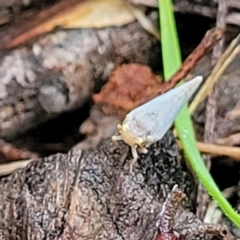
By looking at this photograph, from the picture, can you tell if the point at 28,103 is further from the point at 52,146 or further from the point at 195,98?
the point at 195,98

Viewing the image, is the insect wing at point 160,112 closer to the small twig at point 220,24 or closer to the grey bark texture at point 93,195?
the grey bark texture at point 93,195

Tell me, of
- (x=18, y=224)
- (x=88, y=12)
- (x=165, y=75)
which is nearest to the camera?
(x=18, y=224)

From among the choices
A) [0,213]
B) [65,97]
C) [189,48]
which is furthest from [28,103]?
[189,48]

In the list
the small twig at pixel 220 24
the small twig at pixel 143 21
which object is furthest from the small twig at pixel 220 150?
the small twig at pixel 143 21

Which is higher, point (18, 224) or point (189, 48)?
point (189, 48)

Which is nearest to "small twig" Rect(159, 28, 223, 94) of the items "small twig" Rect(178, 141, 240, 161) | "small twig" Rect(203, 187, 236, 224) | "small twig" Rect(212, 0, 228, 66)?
"small twig" Rect(212, 0, 228, 66)

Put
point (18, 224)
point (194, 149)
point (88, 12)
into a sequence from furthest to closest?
point (88, 12) < point (194, 149) < point (18, 224)

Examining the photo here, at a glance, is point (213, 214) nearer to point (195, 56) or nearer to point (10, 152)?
point (195, 56)

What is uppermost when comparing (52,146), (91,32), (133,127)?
(91,32)
